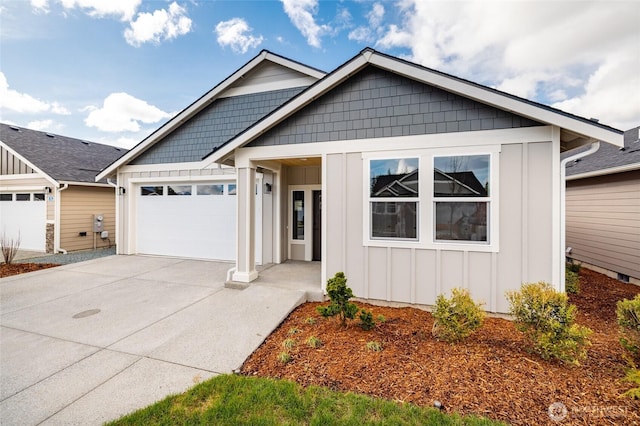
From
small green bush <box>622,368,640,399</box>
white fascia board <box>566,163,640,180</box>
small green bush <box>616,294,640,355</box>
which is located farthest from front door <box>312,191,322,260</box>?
white fascia board <box>566,163,640,180</box>

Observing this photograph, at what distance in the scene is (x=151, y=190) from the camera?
10.4m

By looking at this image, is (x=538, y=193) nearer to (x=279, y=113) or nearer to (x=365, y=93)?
(x=365, y=93)

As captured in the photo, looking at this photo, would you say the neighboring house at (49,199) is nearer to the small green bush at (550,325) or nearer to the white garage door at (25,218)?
the white garage door at (25,218)

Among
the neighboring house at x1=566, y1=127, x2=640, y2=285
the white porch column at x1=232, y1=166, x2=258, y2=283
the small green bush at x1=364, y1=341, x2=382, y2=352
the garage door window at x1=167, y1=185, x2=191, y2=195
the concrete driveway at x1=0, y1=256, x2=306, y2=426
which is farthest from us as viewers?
the garage door window at x1=167, y1=185, x2=191, y2=195

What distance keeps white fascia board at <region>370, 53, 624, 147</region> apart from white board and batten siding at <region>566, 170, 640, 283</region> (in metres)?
5.17

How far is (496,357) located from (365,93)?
4783 mm

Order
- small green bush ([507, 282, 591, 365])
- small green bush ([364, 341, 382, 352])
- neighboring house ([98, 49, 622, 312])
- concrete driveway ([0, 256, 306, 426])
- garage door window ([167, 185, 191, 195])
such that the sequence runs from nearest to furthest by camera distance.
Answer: concrete driveway ([0, 256, 306, 426]) < small green bush ([507, 282, 591, 365]) < small green bush ([364, 341, 382, 352]) < neighboring house ([98, 49, 622, 312]) < garage door window ([167, 185, 191, 195])

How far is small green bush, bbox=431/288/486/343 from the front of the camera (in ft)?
12.0

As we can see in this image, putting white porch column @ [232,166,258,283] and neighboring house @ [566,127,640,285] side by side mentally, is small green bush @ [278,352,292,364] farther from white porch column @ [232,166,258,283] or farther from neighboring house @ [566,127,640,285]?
neighboring house @ [566,127,640,285]

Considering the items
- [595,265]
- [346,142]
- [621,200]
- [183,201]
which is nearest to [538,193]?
[346,142]

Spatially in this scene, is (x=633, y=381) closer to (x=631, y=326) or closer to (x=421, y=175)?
(x=631, y=326)

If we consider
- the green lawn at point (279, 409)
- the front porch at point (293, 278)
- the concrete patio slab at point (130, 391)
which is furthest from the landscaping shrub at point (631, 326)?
the concrete patio slab at point (130, 391)

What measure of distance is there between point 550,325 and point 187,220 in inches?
392

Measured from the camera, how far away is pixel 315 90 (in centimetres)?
558
